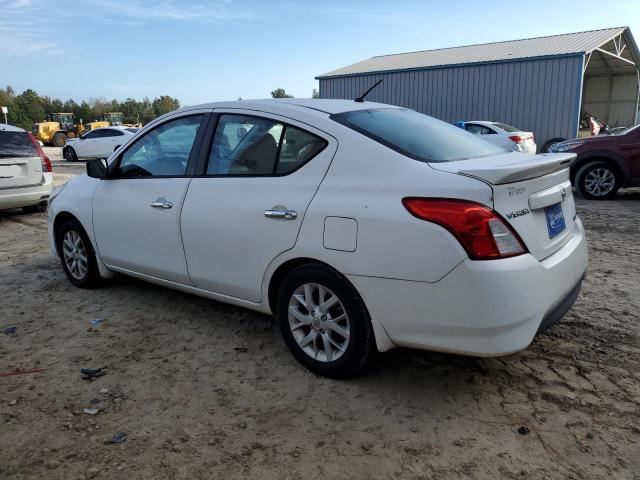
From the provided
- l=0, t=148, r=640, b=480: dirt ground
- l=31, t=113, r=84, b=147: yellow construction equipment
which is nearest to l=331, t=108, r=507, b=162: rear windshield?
l=0, t=148, r=640, b=480: dirt ground

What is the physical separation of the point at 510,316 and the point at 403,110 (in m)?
1.87

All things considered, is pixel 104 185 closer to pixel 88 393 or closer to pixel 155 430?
pixel 88 393

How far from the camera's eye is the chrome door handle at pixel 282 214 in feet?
9.74

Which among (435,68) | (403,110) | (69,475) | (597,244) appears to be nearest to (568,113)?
(435,68)

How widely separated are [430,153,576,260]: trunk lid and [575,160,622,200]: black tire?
7405mm

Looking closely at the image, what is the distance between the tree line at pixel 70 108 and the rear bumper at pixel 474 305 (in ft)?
190

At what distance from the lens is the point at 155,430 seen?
265cm

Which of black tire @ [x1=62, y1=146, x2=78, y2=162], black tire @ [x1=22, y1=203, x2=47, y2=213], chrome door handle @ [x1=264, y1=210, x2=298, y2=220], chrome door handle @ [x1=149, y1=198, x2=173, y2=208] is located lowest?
black tire @ [x1=22, y1=203, x2=47, y2=213]

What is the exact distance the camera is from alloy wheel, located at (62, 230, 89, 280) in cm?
475

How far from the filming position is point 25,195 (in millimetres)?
8391

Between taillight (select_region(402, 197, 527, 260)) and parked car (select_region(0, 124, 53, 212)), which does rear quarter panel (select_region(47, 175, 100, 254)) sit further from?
parked car (select_region(0, 124, 53, 212))

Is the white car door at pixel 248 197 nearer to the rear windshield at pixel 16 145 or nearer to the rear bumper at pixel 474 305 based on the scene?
the rear bumper at pixel 474 305

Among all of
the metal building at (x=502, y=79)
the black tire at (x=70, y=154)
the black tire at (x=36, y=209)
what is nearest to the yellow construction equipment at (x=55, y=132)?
the black tire at (x=70, y=154)

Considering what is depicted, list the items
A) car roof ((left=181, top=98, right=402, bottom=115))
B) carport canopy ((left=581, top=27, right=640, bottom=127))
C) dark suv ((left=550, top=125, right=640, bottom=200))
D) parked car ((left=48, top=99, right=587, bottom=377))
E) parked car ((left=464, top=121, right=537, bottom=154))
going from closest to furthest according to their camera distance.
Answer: parked car ((left=48, top=99, right=587, bottom=377))
car roof ((left=181, top=98, right=402, bottom=115))
dark suv ((left=550, top=125, right=640, bottom=200))
parked car ((left=464, top=121, right=537, bottom=154))
carport canopy ((left=581, top=27, right=640, bottom=127))
